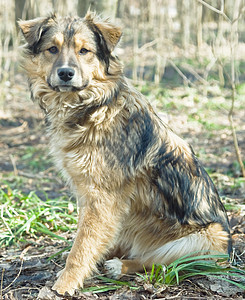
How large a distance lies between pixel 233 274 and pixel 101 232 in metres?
1.20

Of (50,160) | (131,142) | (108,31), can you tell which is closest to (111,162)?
(131,142)

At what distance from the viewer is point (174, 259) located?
3631mm

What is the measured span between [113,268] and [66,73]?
73.7 inches

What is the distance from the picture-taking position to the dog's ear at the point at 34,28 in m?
3.89

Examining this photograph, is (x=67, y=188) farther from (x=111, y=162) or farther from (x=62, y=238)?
(x=111, y=162)

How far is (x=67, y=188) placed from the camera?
6.41 m

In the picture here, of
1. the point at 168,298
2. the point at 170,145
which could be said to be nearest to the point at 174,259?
the point at 168,298

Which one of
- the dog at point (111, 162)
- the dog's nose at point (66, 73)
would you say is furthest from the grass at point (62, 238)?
the dog's nose at point (66, 73)

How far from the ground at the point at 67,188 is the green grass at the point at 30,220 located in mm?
69

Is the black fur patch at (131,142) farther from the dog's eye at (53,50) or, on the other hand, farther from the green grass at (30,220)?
the green grass at (30,220)

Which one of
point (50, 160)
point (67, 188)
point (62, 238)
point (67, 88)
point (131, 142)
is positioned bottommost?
point (67, 188)

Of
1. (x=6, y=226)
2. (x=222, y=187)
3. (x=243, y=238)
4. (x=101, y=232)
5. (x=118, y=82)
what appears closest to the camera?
(x=101, y=232)

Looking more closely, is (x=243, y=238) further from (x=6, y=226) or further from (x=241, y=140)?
(x=241, y=140)

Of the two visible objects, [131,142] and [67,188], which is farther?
[67,188]
